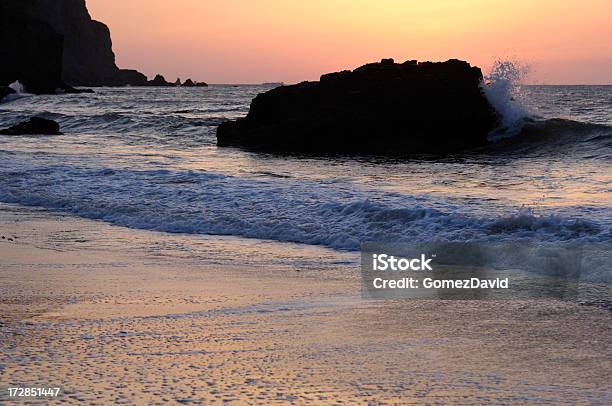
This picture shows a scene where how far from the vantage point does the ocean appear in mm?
9688

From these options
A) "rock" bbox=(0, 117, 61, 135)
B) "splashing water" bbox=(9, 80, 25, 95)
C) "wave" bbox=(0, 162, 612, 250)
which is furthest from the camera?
"splashing water" bbox=(9, 80, 25, 95)

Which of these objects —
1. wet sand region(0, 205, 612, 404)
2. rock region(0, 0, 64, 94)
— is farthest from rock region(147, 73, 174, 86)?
wet sand region(0, 205, 612, 404)

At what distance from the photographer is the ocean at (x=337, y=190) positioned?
9.69 metres

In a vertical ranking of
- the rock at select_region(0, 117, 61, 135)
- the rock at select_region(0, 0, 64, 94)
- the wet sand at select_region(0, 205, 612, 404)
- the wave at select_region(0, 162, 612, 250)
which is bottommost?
the wet sand at select_region(0, 205, 612, 404)

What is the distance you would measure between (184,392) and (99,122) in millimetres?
32190

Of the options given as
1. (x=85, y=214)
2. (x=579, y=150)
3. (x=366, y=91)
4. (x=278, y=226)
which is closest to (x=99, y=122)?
(x=366, y=91)

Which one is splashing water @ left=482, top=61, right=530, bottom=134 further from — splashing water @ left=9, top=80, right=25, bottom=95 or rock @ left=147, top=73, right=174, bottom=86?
rock @ left=147, top=73, right=174, bottom=86

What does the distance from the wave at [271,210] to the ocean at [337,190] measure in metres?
0.02

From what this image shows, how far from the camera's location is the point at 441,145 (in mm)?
23578

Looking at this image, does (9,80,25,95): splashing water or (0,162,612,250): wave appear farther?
(9,80,25,95): splashing water

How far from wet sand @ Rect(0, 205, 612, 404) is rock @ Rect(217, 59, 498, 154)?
16.8 m

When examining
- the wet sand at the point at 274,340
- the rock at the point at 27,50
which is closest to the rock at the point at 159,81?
the rock at the point at 27,50

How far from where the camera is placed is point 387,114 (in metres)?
25.3

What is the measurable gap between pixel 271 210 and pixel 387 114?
14431mm
